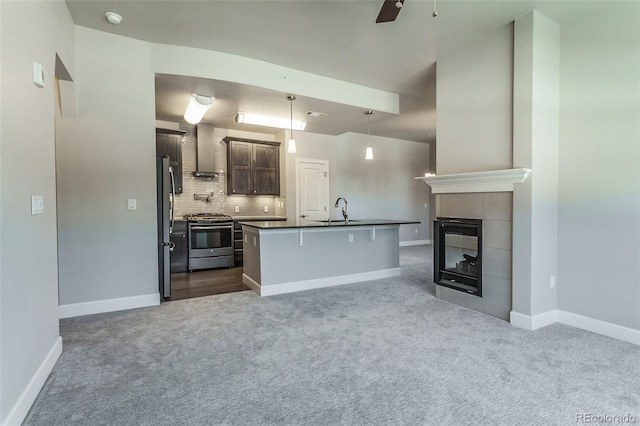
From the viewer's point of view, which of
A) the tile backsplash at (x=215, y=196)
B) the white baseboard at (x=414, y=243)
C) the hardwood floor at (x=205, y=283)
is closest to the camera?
the hardwood floor at (x=205, y=283)

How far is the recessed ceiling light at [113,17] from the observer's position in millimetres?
3061

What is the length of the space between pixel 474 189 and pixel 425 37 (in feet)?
5.56

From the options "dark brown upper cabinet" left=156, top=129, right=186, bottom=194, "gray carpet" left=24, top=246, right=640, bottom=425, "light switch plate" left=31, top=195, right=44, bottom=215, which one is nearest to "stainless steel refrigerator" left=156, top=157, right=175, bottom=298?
"gray carpet" left=24, top=246, right=640, bottom=425

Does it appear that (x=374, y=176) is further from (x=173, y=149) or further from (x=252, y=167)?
(x=173, y=149)

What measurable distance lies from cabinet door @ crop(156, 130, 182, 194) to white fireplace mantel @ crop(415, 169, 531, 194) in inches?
172

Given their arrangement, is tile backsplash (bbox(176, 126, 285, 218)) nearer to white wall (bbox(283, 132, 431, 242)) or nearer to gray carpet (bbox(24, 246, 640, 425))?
white wall (bbox(283, 132, 431, 242))

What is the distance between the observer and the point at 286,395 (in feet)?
6.39

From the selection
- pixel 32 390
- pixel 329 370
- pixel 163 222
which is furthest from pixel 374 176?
pixel 32 390

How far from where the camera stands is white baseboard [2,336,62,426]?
1.64 metres

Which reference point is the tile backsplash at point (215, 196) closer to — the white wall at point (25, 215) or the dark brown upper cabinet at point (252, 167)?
the dark brown upper cabinet at point (252, 167)

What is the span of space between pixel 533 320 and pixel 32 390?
374 centimetres

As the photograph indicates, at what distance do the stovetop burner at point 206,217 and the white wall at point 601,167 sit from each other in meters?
4.96

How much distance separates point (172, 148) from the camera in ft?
19.2

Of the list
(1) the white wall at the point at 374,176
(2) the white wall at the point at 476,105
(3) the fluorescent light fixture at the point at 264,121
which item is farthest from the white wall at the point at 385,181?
(2) the white wall at the point at 476,105
